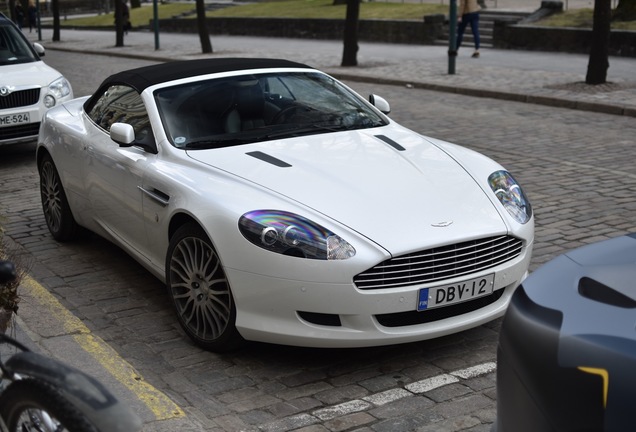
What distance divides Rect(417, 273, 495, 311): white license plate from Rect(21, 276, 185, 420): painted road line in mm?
1309

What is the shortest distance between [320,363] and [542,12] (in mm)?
23466

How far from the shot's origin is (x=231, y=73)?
6.64 meters

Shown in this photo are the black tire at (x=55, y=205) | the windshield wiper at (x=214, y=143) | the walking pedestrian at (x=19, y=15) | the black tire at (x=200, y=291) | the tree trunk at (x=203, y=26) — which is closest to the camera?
the black tire at (x=200, y=291)

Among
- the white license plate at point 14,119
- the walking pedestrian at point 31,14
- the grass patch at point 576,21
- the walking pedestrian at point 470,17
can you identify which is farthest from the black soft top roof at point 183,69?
the walking pedestrian at point 31,14

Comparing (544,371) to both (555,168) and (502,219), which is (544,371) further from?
(555,168)

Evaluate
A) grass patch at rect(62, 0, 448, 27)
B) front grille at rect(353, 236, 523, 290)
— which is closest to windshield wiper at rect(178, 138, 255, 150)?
front grille at rect(353, 236, 523, 290)

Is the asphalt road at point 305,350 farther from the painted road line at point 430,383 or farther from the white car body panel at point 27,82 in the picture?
the white car body panel at point 27,82

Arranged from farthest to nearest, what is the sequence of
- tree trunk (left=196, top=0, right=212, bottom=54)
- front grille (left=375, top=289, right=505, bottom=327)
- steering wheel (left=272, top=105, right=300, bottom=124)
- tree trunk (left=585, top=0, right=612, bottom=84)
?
tree trunk (left=196, top=0, right=212, bottom=54)
tree trunk (left=585, top=0, right=612, bottom=84)
steering wheel (left=272, top=105, right=300, bottom=124)
front grille (left=375, top=289, right=505, bottom=327)

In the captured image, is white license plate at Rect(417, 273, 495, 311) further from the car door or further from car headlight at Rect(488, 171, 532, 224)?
the car door

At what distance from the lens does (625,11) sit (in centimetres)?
2414

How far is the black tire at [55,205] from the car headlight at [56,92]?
3862mm

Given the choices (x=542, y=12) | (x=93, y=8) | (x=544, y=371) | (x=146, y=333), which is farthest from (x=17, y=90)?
(x=93, y=8)

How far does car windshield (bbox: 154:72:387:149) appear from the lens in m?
6.15

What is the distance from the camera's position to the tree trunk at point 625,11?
23953 mm
